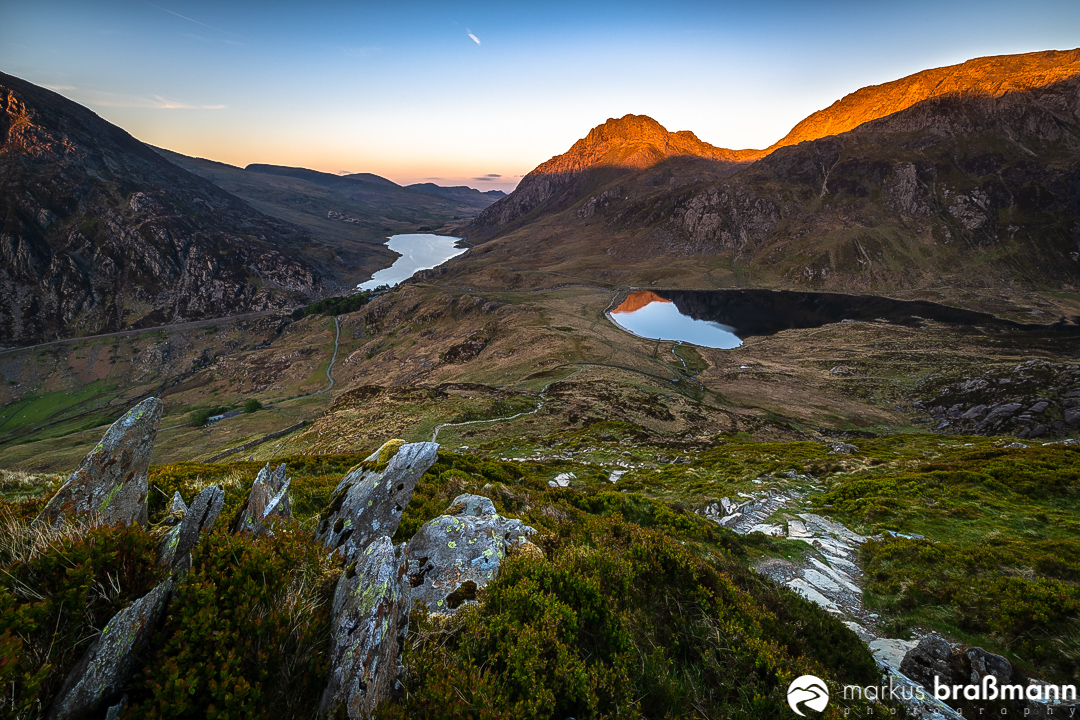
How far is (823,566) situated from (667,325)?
397ft

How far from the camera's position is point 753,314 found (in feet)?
480

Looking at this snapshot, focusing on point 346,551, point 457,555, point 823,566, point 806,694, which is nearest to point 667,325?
point 823,566

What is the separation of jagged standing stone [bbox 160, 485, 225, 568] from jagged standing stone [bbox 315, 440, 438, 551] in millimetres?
3465

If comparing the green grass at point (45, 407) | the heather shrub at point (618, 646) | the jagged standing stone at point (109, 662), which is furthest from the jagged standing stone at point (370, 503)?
the green grass at point (45, 407)

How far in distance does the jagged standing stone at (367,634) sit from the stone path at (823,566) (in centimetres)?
842

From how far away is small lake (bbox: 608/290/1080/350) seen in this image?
121062 mm

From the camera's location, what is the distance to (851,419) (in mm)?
58375

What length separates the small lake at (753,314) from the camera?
12106 cm

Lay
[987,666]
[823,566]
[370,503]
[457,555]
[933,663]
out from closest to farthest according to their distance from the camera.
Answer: [987,666] < [933,663] < [457,555] < [370,503] < [823,566]

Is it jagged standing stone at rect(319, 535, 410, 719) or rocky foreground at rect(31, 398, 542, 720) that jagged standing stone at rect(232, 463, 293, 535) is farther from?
jagged standing stone at rect(319, 535, 410, 719)

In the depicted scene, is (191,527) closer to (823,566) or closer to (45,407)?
(823,566)

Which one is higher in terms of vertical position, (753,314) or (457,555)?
(457,555)

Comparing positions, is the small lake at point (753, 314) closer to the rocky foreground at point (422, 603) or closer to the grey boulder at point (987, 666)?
the rocky foreground at point (422, 603)

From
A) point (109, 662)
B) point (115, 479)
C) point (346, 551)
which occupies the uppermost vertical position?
point (115, 479)
